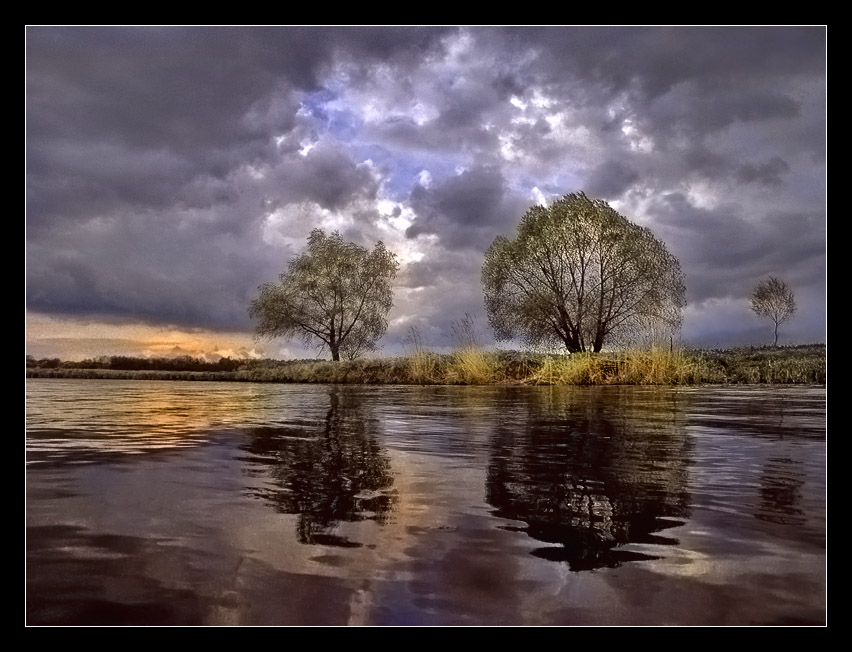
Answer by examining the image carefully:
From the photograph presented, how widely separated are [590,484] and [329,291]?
1783 cm

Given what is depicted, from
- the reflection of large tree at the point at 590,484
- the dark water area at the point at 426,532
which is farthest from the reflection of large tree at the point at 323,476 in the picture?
the reflection of large tree at the point at 590,484

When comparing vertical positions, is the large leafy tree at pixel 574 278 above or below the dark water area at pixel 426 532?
above

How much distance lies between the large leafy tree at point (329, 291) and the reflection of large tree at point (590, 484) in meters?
14.8

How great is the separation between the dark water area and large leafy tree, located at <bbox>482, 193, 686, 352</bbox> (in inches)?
554

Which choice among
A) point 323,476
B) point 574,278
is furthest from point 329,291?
point 323,476

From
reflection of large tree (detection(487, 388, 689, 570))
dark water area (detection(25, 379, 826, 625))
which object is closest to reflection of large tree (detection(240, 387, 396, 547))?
dark water area (detection(25, 379, 826, 625))

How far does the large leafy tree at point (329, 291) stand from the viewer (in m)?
20.2

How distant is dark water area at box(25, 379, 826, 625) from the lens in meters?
1.94

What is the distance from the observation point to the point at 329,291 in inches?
805

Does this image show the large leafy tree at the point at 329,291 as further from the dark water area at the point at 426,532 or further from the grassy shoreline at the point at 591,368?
the dark water area at the point at 426,532

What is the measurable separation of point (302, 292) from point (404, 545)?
61.4ft

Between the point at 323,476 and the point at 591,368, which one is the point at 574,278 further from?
the point at 323,476

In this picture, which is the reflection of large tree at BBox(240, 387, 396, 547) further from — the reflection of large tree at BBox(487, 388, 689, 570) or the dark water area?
the reflection of large tree at BBox(487, 388, 689, 570)
